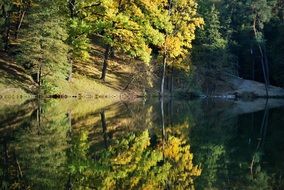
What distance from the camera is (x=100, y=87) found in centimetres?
4834

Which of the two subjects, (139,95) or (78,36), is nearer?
(78,36)

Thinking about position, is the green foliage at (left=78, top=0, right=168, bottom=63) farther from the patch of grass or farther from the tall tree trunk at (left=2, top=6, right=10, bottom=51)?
the tall tree trunk at (left=2, top=6, right=10, bottom=51)

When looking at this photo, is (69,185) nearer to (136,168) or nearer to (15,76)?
(136,168)

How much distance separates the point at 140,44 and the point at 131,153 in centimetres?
3164

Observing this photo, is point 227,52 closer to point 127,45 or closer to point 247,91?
point 247,91

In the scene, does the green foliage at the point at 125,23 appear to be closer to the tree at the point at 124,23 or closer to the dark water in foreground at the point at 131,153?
the tree at the point at 124,23

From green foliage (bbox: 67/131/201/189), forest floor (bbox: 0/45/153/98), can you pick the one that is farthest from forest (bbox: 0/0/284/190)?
forest floor (bbox: 0/45/153/98)

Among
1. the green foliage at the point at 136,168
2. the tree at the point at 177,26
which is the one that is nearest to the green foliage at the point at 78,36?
the tree at the point at 177,26

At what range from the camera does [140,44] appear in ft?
158

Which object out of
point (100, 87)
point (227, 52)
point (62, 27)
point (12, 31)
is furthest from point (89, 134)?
point (227, 52)

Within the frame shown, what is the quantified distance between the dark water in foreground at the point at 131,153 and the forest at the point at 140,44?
12801mm

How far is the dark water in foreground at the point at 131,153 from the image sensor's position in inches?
525

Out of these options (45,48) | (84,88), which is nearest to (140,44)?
(84,88)

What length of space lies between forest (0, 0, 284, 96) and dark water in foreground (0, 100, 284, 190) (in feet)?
42.0
